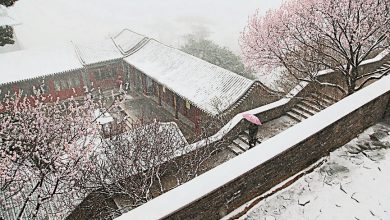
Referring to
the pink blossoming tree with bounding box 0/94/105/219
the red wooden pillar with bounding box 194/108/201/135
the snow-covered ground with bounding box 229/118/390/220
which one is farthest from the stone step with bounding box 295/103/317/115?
the pink blossoming tree with bounding box 0/94/105/219

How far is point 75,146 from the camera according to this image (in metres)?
10.2

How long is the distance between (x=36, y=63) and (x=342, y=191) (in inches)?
945

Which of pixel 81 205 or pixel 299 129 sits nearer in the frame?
pixel 299 129

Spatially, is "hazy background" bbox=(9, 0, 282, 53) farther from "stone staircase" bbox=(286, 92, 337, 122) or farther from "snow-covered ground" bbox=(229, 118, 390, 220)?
"snow-covered ground" bbox=(229, 118, 390, 220)

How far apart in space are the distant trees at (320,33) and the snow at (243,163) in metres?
6.07

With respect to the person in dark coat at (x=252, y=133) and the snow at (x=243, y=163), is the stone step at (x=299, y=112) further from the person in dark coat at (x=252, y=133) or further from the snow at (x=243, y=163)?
the snow at (x=243, y=163)

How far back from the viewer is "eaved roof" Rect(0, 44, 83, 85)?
22.0 meters

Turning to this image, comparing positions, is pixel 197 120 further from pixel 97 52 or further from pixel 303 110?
pixel 97 52

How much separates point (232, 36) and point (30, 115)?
30228 mm

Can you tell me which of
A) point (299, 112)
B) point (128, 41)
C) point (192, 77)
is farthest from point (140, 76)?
point (299, 112)

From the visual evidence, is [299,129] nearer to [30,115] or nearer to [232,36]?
[30,115]

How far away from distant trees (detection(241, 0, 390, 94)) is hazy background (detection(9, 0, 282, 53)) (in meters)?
19.9

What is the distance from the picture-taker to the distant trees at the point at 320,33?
11781 mm

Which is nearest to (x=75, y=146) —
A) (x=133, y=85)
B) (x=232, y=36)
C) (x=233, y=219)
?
(x=233, y=219)
